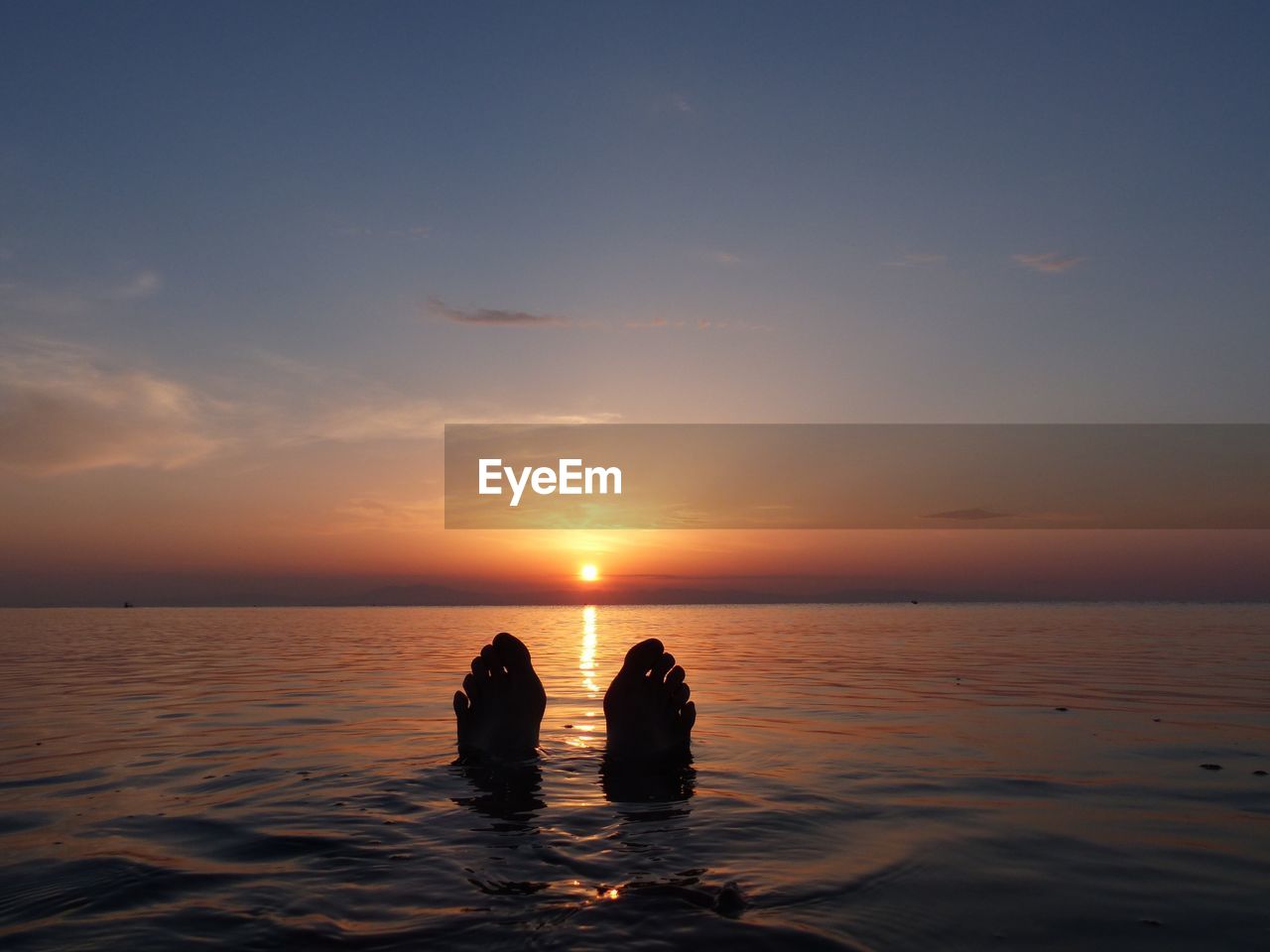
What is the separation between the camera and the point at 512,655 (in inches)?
234

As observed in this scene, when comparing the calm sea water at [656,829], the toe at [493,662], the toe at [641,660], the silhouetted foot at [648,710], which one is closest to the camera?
the calm sea water at [656,829]

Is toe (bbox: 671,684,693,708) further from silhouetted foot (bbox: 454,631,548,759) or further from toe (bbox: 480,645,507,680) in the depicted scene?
toe (bbox: 480,645,507,680)

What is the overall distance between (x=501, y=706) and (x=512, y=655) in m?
0.37

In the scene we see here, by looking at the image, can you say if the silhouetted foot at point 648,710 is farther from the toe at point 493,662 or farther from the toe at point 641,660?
the toe at point 493,662

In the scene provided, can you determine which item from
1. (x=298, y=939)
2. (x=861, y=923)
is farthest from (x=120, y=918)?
(x=861, y=923)

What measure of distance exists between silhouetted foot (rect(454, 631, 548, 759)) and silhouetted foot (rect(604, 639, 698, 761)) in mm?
556

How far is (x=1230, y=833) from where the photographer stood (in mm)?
3893

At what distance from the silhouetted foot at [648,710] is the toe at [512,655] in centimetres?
65

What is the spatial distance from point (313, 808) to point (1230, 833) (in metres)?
4.46

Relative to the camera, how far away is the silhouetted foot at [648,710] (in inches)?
225

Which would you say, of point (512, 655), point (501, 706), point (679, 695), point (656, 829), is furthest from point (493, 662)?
point (656, 829)

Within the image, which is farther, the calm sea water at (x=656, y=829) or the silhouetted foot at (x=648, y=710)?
the silhouetted foot at (x=648, y=710)

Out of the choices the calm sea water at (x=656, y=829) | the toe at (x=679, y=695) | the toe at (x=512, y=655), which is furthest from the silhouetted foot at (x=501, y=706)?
the toe at (x=679, y=695)

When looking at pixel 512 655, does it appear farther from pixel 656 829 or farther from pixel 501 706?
pixel 656 829
